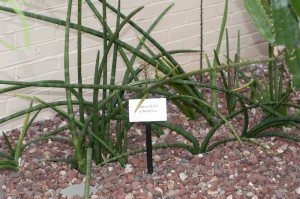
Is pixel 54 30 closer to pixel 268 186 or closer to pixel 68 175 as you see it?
pixel 68 175

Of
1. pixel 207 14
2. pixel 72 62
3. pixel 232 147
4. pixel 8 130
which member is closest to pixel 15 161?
pixel 8 130

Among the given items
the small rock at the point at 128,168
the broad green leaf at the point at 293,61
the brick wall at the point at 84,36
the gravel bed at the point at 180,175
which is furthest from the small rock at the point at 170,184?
the brick wall at the point at 84,36

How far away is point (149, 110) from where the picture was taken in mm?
1911

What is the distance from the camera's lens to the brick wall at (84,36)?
233 centimetres

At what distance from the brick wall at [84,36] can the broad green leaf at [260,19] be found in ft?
3.38

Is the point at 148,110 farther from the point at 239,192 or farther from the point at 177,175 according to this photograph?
the point at 239,192

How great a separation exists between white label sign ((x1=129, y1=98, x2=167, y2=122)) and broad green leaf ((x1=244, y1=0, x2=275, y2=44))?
0.47 meters

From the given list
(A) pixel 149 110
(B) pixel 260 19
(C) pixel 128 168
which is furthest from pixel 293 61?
(C) pixel 128 168

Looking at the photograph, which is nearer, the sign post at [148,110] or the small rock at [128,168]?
the sign post at [148,110]

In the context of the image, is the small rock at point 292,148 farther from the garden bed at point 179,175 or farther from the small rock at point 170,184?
the small rock at point 170,184

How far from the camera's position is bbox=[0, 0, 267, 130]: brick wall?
2.33 m

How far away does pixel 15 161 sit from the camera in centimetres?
206

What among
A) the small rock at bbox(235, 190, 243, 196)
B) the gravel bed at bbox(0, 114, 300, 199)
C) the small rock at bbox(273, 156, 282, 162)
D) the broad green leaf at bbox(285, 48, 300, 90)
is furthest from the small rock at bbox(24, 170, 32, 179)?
the broad green leaf at bbox(285, 48, 300, 90)

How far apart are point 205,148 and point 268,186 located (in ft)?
0.84
